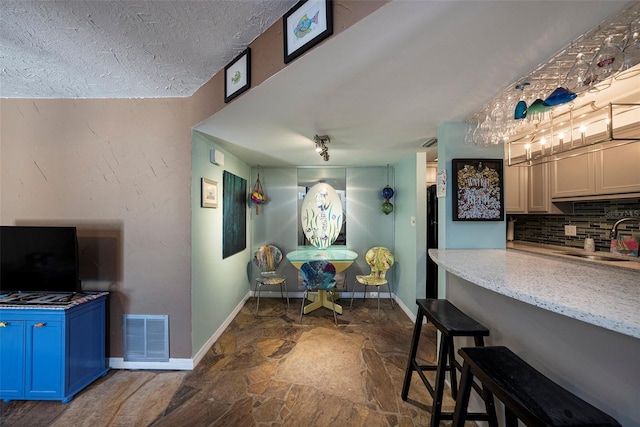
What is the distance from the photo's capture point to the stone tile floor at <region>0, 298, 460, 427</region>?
1.58m

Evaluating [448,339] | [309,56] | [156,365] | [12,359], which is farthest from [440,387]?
[12,359]

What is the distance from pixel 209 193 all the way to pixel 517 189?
3659 mm

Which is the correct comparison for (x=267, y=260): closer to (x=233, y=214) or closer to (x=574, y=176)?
(x=233, y=214)

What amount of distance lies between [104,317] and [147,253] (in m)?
0.62

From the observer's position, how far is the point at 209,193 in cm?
237

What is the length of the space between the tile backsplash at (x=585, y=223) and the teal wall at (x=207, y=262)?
3.66 metres

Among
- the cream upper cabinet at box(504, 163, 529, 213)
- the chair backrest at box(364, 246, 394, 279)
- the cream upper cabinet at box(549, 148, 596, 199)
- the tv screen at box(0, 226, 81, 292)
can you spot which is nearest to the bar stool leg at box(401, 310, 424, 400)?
the chair backrest at box(364, 246, 394, 279)

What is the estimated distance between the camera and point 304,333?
2.65 metres

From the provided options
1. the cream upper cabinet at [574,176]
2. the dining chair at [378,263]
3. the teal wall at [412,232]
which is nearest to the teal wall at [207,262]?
the dining chair at [378,263]

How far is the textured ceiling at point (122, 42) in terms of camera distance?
117cm

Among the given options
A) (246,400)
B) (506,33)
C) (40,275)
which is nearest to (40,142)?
(40,275)

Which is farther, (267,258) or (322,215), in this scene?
(267,258)

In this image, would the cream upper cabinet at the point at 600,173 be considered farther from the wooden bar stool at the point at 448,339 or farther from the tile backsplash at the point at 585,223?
the wooden bar stool at the point at 448,339

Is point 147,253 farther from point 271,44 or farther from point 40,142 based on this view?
point 271,44
